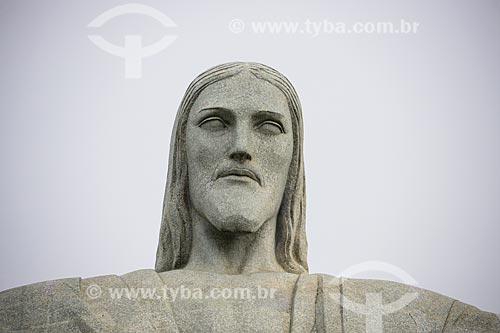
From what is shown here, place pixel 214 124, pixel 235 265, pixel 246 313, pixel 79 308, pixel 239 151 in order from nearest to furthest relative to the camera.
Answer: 1. pixel 79 308
2. pixel 246 313
3. pixel 239 151
4. pixel 235 265
5. pixel 214 124

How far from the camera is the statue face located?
44.3 ft

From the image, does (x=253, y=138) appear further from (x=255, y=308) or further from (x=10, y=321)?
(x=10, y=321)

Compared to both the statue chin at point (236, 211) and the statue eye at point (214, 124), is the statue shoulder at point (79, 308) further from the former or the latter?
the statue eye at point (214, 124)

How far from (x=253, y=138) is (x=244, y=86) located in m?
0.71

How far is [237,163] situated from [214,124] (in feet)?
2.08

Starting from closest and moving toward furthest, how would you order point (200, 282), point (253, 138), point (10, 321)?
point (10, 321), point (200, 282), point (253, 138)

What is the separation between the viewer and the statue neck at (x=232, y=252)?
44.7 ft

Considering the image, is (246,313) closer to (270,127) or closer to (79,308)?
(79,308)

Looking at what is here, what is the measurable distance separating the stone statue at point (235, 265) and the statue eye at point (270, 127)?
14 millimetres

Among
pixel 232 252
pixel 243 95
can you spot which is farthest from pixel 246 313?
pixel 243 95

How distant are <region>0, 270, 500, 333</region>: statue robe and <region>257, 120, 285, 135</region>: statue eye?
2.08m

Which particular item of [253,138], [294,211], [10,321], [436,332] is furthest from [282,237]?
[10,321]

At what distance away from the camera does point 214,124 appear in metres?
14.0

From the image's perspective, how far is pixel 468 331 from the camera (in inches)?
480
